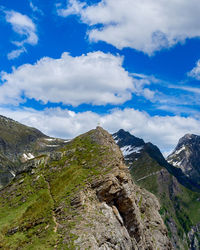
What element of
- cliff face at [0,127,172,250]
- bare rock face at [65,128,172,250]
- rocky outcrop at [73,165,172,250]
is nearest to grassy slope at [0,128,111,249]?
cliff face at [0,127,172,250]

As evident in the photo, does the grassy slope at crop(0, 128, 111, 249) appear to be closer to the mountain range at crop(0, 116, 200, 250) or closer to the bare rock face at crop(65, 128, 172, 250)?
the mountain range at crop(0, 116, 200, 250)

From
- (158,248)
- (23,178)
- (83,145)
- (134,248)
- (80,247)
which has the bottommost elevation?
(158,248)

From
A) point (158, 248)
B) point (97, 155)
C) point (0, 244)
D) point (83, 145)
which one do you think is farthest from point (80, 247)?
point (158, 248)

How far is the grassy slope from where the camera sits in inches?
1827

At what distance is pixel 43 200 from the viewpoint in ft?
187

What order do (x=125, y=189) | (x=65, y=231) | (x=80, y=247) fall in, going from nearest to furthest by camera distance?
(x=80, y=247) → (x=65, y=231) → (x=125, y=189)

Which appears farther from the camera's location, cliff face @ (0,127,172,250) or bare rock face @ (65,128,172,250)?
bare rock face @ (65,128,172,250)

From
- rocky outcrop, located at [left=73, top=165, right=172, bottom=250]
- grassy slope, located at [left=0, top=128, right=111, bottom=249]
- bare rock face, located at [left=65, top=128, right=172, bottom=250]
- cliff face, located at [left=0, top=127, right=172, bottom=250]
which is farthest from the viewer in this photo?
bare rock face, located at [left=65, top=128, right=172, bottom=250]

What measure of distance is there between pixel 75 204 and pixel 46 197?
8.14 meters

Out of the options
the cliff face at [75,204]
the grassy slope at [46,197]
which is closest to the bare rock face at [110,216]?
the cliff face at [75,204]

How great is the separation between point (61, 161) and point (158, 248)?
38.8 meters

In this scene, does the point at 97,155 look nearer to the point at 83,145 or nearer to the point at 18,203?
the point at 83,145

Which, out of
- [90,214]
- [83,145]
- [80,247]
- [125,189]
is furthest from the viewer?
[83,145]

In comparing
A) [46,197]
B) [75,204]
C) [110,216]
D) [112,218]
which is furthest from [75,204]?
[112,218]
